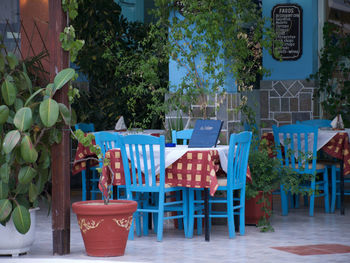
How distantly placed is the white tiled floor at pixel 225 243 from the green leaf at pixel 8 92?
44.4 inches

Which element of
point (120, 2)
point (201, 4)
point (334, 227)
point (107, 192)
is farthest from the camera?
point (120, 2)

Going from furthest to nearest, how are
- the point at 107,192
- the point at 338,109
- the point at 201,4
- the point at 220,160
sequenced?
the point at 338,109, the point at 201,4, the point at 220,160, the point at 107,192

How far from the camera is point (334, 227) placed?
6762 mm

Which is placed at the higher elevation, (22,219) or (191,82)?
(191,82)

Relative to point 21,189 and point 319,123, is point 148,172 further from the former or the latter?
point 319,123

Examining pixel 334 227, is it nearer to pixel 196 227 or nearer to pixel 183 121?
pixel 196 227

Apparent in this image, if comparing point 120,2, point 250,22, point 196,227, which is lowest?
point 196,227

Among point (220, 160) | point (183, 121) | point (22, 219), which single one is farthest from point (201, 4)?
point (22, 219)

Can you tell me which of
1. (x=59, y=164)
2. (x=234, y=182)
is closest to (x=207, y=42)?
(x=234, y=182)

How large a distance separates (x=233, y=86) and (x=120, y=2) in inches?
158

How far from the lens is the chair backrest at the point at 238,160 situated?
6074 millimetres

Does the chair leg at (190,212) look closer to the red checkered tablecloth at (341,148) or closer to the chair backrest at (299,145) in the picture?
the chair backrest at (299,145)

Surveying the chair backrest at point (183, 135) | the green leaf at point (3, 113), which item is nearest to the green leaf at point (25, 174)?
the green leaf at point (3, 113)

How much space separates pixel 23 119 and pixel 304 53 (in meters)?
5.63
